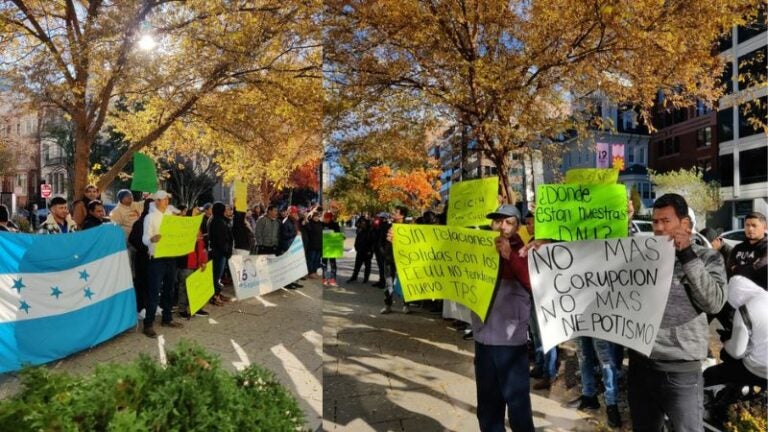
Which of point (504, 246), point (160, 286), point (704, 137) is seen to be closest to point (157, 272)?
point (160, 286)

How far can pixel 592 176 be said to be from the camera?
285 cm

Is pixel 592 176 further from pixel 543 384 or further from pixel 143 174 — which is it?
pixel 143 174

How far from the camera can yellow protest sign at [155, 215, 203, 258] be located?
96.1 inches

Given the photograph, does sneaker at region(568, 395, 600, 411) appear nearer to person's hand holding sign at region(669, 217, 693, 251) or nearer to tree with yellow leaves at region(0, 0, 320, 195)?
person's hand holding sign at region(669, 217, 693, 251)

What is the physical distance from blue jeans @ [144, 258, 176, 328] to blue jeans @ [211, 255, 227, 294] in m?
0.38

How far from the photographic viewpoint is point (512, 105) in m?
3.78

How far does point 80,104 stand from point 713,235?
3.28 metres

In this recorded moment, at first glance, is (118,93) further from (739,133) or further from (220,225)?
(739,133)

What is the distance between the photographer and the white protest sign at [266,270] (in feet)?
10.4

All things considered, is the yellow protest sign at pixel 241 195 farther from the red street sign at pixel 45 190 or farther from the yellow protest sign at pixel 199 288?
the red street sign at pixel 45 190

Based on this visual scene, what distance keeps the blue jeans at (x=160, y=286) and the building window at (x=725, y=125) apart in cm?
303

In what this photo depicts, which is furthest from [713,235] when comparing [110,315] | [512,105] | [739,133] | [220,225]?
[110,315]

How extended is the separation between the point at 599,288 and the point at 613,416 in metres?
1.24

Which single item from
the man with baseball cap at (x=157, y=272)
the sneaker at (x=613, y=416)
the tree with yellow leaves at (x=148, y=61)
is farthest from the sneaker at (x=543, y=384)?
the tree with yellow leaves at (x=148, y=61)
